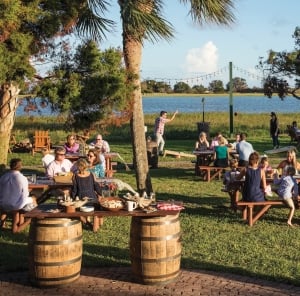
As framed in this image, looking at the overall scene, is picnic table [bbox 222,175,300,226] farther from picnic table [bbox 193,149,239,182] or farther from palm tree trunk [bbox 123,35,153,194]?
picnic table [bbox 193,149,239,182]

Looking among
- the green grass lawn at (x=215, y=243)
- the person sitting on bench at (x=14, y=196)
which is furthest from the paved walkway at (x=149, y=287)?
the person sitting on bench at (x=14, y=196)

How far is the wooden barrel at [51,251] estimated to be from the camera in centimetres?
527

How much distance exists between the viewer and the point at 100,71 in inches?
305

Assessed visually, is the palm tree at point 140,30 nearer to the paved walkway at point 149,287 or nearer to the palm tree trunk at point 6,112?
the palm tree trunk at point 6,112

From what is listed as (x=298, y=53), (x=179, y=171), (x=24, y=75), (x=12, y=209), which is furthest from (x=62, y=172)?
(x=298, y=53)

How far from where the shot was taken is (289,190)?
8289 millimetres

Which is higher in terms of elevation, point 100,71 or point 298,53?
point 298,53

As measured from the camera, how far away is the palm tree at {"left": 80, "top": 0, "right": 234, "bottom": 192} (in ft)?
25.7

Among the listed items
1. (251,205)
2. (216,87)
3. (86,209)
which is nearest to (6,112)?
(86,209)

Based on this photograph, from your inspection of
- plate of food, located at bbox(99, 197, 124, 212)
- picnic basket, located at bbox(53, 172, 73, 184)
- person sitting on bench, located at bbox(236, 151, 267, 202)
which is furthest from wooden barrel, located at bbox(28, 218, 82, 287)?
person sitting on bench, located at bbox(236, 151, 267, 202)

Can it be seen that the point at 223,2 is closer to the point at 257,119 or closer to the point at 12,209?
the point at 12,209

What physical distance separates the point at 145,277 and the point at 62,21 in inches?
165

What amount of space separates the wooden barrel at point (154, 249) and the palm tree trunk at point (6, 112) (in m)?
3.75

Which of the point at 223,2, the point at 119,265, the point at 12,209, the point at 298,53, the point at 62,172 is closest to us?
the point at 119,265
